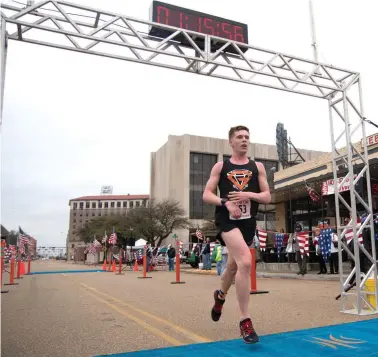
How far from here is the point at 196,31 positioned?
7035 millimetres

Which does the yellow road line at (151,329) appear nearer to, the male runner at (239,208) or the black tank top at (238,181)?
the male runner at (239,208)

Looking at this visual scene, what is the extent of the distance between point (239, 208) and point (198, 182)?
63.3 metres

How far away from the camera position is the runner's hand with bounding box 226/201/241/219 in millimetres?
3725

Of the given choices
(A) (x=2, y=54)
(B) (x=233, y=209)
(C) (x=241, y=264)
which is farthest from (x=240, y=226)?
(A) (x=2, y=54)

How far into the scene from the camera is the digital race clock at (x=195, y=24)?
22.2 feet

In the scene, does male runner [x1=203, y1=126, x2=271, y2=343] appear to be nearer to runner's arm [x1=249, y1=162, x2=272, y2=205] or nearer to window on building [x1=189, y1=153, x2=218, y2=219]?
runner's arm [x1=249, y1=162, x2=272, y2=205]

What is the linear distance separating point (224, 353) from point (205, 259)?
2059 cm

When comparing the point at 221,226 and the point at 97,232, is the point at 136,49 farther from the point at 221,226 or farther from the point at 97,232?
the point at 97,232

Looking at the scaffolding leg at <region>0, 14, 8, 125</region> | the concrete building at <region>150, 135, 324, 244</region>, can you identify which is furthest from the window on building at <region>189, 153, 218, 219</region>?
the scaffolding leg at <region>0, 14, 8, 125</region>

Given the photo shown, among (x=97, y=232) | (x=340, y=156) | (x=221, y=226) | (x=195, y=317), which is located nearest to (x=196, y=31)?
(x=340, y=156)

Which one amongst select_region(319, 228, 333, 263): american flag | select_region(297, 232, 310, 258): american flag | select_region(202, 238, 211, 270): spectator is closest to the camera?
select_region(319, 228, 333, 263): american flag

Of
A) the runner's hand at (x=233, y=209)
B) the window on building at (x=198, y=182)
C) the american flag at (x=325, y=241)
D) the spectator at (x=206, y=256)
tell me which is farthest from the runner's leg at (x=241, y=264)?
the window on building at (x=198, y=182)

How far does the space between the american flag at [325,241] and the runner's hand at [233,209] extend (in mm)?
11495

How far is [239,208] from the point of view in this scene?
152 inches
